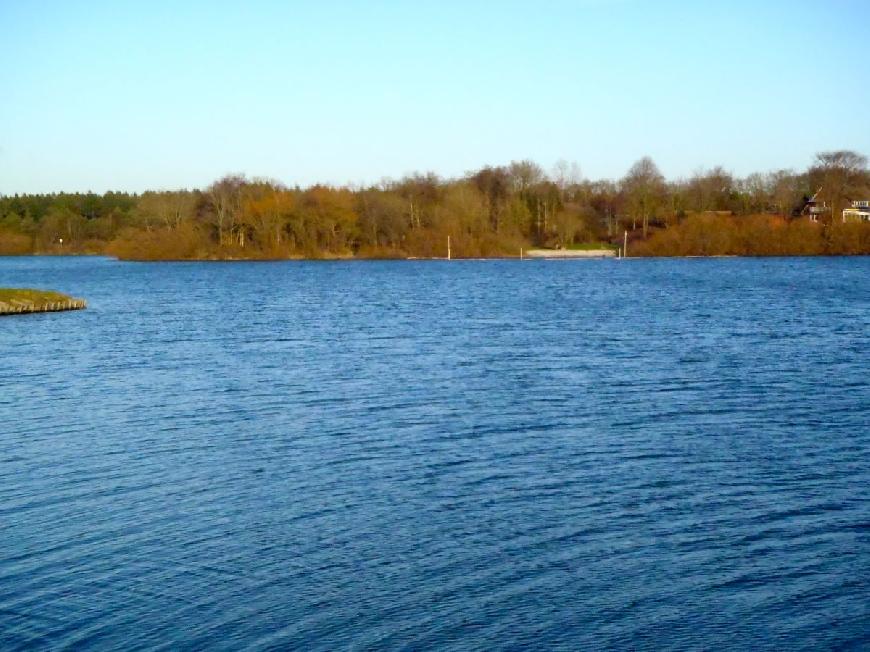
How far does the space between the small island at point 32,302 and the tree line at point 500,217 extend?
67707mm

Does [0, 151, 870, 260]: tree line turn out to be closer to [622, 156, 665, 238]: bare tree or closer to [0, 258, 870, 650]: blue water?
[622, 156, 665, 238]: bare tree

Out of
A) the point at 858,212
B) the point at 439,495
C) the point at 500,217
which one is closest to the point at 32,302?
the point at 439,495

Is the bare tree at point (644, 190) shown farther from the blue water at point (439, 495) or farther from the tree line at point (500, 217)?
the blue water at point (439, 495)

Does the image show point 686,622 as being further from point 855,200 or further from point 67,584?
point 855,200

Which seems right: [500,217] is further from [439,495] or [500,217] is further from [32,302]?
[439,495]

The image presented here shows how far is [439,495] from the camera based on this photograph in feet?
48.0

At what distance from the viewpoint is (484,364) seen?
28.4 m

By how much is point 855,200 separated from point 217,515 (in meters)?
128

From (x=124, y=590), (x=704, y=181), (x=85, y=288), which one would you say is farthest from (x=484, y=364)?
(x=704, y=181)

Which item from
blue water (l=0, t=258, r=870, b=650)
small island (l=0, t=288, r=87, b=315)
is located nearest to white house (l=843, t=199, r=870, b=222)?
blue water (l=0, t=258, r=870, b=650)

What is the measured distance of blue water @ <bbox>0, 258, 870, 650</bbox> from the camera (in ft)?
33.8

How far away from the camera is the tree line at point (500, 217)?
385 ft

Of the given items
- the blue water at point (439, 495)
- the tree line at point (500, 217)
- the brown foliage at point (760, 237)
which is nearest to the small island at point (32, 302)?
the blue water at point (439, 495)

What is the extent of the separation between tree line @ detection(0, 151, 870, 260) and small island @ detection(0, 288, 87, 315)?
67.7m
